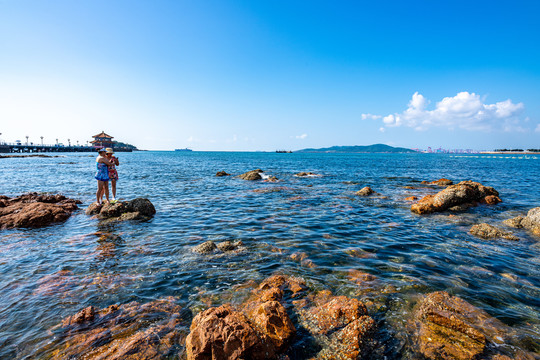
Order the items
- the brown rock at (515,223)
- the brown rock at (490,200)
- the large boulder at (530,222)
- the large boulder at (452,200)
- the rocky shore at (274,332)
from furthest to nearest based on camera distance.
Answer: the brown rock at (490,200) → the large boulder at (452,200) → the brown rock at (515,223) → the large boulder at (530,222) → the rocky shore at (274,332)

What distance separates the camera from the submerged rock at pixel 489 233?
10533 millimetres

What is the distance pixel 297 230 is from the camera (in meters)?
11.5

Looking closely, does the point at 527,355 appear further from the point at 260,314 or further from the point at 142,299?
the point at 142,299

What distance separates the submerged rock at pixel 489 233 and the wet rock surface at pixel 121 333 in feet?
41.2

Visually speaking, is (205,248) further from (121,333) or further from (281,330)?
(281,330)

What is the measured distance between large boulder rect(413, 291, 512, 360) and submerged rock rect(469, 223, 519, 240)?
6915 mm

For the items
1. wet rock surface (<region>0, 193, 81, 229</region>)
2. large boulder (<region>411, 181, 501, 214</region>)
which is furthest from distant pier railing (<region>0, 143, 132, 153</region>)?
large boulder (<region>411, 181, 501, 214</region>)

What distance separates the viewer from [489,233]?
10.8 meters

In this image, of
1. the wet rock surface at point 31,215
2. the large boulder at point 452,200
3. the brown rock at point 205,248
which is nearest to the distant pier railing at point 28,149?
the wet rock surface at point 31,215

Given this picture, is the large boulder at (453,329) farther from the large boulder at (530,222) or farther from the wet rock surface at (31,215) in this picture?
the wet rock surface at (31,215)

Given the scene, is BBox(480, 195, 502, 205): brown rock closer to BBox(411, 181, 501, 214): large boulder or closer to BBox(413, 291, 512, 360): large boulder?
BBox(411, 181, 501, 214): large boulder

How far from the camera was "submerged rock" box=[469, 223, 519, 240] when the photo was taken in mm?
10533

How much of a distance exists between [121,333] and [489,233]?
1400cm

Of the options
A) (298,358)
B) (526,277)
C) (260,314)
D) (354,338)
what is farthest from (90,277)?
(526,277)
